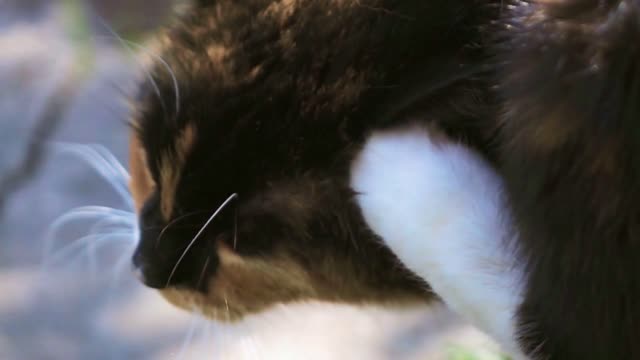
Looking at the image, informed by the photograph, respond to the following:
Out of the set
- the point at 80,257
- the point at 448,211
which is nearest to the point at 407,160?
the point at 448,211

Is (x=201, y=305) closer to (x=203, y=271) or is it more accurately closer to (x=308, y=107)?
(x=203, y=271)

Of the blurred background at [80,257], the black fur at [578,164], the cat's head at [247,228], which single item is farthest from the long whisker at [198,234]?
the blurred background at [80,257]

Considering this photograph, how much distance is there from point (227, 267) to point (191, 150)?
67mm

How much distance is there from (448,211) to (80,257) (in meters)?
0.69

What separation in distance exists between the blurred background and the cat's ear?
21 centimetres

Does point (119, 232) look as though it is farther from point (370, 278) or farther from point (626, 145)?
point (626, 145)

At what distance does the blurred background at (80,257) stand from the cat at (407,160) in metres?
0.26

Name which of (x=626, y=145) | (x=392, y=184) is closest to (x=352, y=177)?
(x=392, y=184)

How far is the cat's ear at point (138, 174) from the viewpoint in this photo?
1.60 ft

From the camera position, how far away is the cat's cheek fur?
41 cm

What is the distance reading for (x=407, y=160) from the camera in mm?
419

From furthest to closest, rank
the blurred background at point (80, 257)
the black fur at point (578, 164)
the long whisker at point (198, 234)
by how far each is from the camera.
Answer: the blurred background at point (80, 257)
the long whisker at point (198, 234)
the black fur at point (578, 164)

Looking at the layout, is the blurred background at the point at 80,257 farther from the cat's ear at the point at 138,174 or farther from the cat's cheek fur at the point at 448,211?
the cat's cheek fur at the point at 448,211

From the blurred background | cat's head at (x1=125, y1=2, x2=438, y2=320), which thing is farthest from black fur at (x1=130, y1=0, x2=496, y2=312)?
the blurred background
